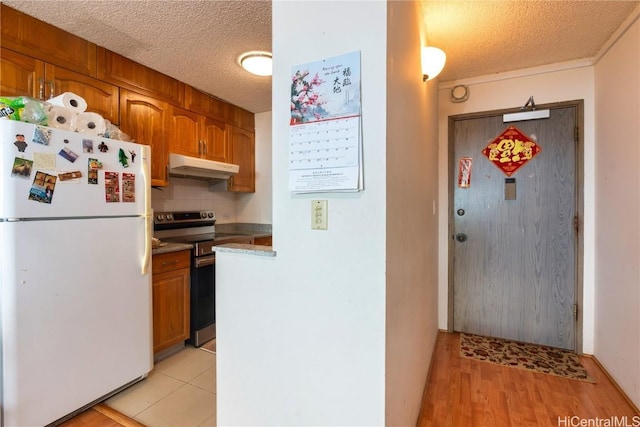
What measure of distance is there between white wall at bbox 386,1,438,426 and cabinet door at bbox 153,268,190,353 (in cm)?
181

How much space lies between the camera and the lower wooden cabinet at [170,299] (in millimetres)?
2256

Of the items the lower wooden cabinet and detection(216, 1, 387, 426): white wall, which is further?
the lower wooden cabinet

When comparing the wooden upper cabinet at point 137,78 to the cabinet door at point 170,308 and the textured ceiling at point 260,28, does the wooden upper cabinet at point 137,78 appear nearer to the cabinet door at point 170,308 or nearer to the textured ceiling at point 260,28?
the textured ceiling at point 260,28

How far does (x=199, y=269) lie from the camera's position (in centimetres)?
257

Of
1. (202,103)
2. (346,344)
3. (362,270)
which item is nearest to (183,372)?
(346,344)

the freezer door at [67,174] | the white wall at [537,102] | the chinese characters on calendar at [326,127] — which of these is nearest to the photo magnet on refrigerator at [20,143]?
the freezer door at [67,174]

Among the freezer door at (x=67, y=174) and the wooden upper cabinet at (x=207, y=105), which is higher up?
the wooden upper cabinet at (x=207, y=105)

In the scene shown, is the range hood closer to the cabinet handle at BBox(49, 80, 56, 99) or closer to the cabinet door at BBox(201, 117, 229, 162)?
the cabinet door at BBox(201, 117, 229, 162)

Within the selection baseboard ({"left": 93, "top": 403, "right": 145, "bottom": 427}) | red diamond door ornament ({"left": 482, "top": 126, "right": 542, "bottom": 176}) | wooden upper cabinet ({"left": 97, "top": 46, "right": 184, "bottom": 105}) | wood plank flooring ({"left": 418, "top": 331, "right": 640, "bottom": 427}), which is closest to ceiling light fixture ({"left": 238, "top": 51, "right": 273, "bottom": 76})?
wooden upper cabinet ({"left": 97, "top": 46, "right": 184, "bottom": 105})

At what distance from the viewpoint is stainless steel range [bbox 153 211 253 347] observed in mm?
2557

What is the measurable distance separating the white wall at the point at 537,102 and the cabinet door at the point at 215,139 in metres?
2.17

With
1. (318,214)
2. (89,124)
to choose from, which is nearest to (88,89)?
(89,124)

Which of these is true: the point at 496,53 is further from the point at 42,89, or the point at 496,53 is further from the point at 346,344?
the point at 42,89

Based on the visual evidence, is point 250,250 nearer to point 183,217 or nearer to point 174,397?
point 174,397
